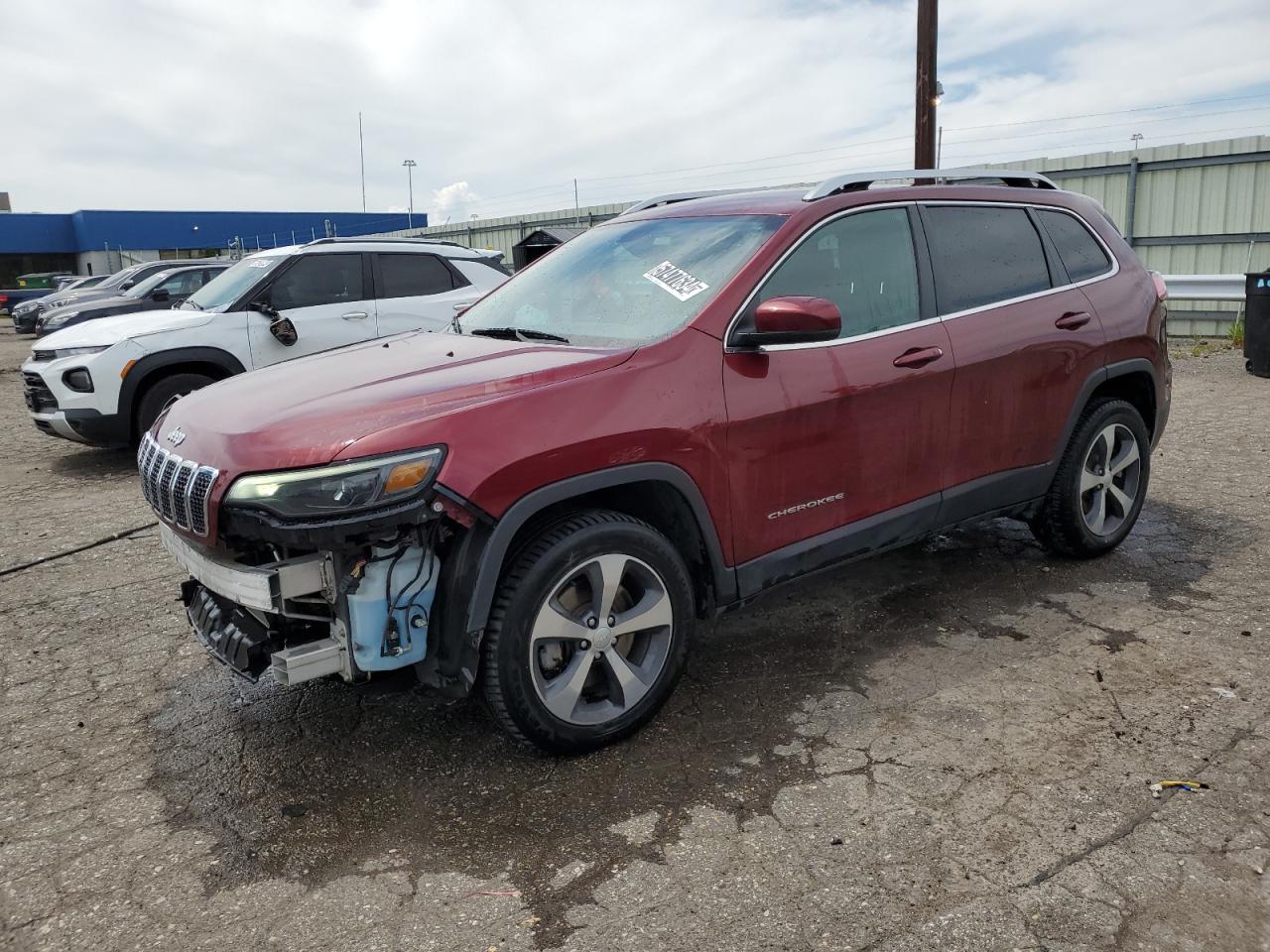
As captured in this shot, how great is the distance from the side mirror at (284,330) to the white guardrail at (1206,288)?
11.2 metres

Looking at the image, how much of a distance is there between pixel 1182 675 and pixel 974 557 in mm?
1529

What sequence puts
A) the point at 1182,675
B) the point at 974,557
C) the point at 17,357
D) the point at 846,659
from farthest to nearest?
1. the point at 17,357
2. the point at 974,557
3. the point at 846,659
4. the point at 1182,675

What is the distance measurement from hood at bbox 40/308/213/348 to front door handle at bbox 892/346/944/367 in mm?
6159

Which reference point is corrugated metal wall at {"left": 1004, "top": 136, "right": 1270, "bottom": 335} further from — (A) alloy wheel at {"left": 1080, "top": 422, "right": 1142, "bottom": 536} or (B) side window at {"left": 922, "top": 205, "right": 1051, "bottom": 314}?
(B) side window at {"left": 922, "top": 205, "right": 1051, "bottom": 314}

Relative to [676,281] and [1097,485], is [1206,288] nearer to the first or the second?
[1097,485]

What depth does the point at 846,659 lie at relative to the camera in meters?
3.93

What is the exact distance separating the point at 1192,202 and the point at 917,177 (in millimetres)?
13553

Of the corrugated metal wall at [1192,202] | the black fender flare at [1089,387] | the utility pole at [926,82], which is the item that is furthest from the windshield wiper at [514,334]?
the corrugated metal wall at [1192,202]

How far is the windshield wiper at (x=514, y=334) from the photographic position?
11.9 ft

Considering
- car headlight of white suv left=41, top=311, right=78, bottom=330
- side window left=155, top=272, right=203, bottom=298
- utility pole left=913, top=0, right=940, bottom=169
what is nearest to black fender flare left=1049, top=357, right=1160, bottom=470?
utility pole left=913, top=0, right=940, bottom=169

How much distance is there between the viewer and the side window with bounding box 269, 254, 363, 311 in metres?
8.26

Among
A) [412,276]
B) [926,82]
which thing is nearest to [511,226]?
[926,82]

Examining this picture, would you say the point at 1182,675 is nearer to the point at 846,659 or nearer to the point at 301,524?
the point at 846,659

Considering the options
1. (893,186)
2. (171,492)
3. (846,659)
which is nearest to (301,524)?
(171,492)
